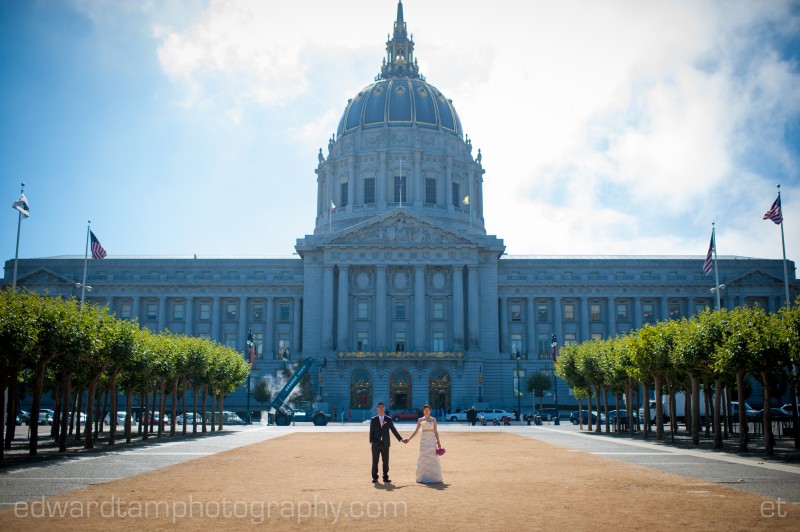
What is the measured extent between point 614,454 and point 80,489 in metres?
22.4

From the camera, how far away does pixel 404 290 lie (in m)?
99.8

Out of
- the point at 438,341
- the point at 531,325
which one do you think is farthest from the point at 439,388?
the point at 531,325

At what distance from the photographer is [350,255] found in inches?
3912

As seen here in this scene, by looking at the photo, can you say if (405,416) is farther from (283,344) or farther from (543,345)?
(543,345)

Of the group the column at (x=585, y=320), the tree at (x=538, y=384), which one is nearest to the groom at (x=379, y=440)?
the tree at (x=538, y=384)

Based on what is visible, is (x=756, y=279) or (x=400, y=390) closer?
(x=400, y=390)

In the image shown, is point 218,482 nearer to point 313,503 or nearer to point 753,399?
point 313,503

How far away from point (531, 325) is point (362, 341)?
2422 centimetres

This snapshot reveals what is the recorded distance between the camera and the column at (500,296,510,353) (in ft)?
346

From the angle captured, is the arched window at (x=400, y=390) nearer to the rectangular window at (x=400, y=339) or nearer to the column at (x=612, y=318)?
the rectangular window at (x=400, y=339)

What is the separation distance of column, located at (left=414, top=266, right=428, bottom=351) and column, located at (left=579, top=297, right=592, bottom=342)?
23683 millimetres

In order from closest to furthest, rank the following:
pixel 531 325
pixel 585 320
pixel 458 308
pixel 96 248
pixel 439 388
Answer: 1. pixel 96 248
2. pixel 439 388
3. pixel 458 308
4. pixel 531 325
5. pixel 585 320

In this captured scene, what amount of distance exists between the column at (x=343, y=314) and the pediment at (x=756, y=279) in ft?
177

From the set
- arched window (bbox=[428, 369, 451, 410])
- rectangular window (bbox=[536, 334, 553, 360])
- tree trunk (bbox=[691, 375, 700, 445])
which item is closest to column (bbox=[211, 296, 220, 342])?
arched window (bbox=[428, 369, 451, 410])
